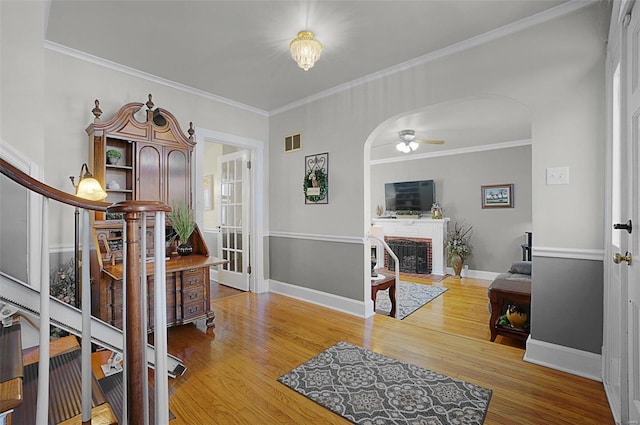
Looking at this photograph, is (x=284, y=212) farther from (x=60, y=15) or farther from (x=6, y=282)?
(x=6, y=282)

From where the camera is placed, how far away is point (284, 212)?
4242 mm

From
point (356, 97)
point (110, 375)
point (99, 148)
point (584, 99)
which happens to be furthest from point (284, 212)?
point (584, 99)

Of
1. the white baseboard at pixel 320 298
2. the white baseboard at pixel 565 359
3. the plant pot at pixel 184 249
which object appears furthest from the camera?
the white baseboard at pixel 320 298

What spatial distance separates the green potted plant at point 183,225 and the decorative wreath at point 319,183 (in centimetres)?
142

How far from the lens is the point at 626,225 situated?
1.44 meters

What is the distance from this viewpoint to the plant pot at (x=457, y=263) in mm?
6051

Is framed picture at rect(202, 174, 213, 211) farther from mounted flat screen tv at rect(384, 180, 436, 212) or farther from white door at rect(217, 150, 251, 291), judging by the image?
mounted flat screen tv at rect(384, 180, 436, 212)

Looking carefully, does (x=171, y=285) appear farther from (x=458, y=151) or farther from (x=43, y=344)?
(x=458, y=151)

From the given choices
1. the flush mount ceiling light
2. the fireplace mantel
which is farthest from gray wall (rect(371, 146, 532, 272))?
the flush mount ceiling light

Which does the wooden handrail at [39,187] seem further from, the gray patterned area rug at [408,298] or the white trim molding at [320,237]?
the gray patterned area rug at [408,298]

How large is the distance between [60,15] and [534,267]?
4.08m

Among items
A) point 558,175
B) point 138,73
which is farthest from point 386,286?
point 138,73

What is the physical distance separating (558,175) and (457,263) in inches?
Result: 164

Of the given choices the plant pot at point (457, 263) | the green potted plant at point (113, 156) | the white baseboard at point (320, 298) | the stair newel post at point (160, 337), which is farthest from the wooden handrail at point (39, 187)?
the plant pot at point (457, 263)
